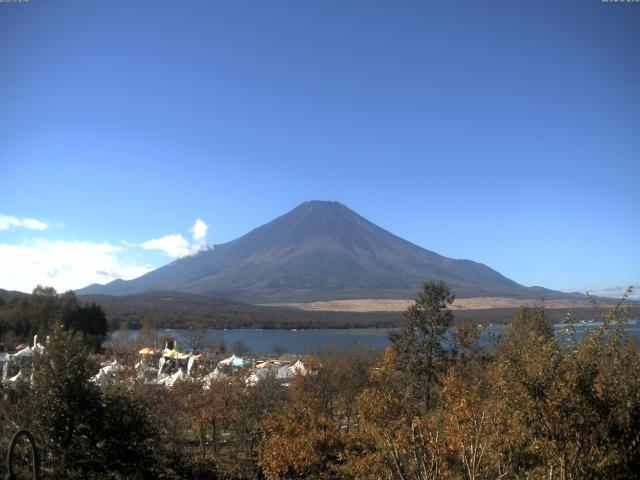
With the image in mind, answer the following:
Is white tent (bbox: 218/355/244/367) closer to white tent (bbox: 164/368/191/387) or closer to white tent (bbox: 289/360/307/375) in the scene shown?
white tent (bbox: 164/368/191/387)

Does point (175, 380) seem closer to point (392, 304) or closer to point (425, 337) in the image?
point (425, 337)

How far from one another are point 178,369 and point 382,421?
92.3 feet

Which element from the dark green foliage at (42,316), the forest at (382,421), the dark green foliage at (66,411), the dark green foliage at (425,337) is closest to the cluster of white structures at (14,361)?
the forest at (382,421)

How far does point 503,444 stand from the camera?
6.80m

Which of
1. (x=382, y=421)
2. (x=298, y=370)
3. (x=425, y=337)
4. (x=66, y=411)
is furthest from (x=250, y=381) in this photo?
(x=66, y=411)

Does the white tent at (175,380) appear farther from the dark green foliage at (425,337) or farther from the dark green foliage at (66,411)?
the dark green foliage at (66,411)

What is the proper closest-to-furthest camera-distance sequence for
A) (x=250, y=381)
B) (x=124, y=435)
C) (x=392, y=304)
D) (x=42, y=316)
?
(x=124, y=435)
(x=250, y=381)
(x=42, y=316)
(x=392, y=304)

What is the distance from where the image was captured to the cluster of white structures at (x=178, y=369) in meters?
19.4

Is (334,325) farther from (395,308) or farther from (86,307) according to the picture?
(86,307)

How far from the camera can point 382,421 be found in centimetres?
1028

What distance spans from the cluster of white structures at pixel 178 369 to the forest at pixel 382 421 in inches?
53.2

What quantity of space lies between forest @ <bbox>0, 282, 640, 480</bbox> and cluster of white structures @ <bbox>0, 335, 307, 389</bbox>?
4.43 ft

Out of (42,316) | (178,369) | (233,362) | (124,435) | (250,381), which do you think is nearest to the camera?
(124,435)

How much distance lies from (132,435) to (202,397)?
8.83 meters
